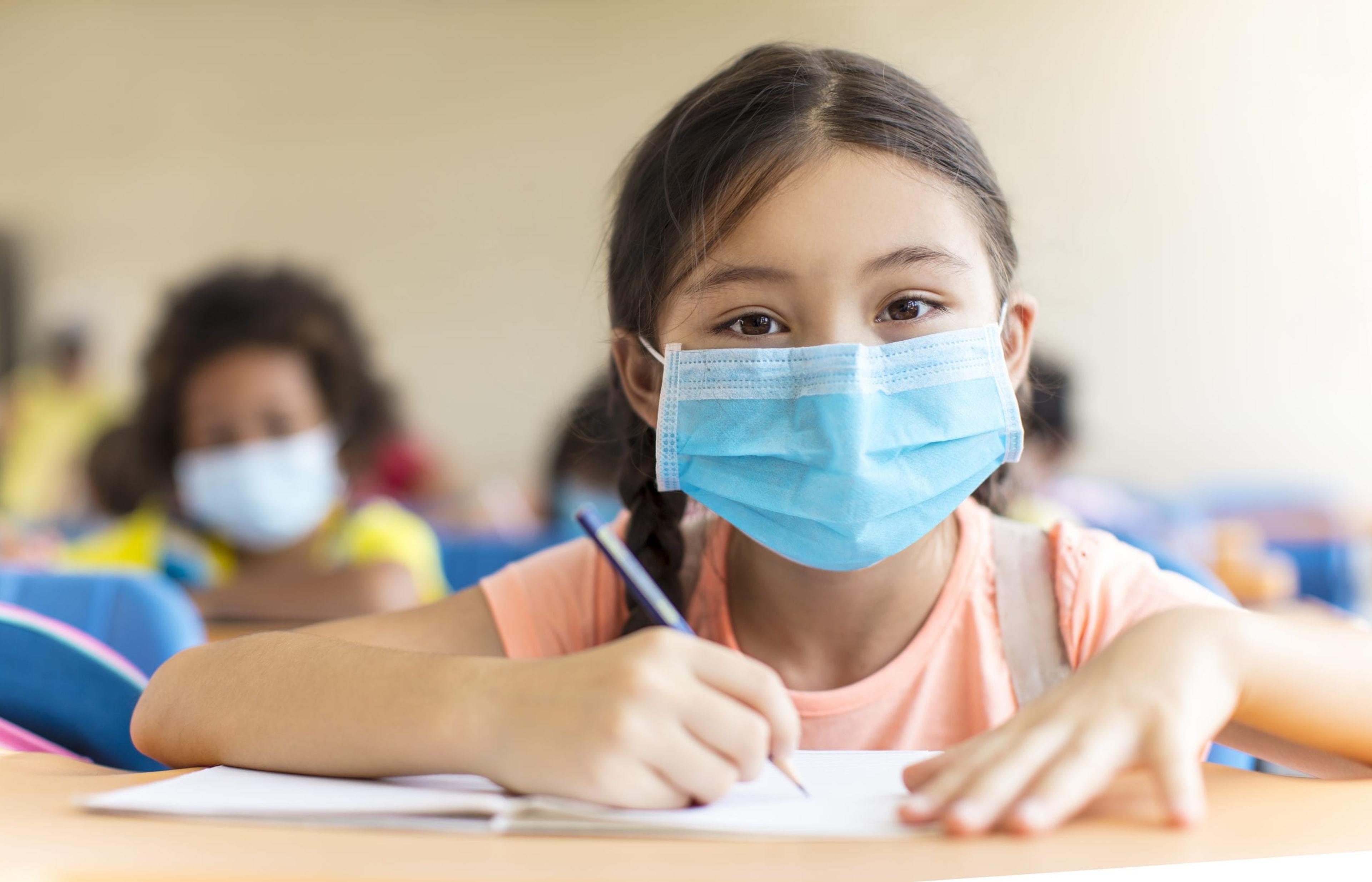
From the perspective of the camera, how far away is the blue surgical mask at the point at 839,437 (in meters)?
0.93

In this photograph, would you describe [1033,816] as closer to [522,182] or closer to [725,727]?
[725,727]

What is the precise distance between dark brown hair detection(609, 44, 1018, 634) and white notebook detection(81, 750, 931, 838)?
0.46m

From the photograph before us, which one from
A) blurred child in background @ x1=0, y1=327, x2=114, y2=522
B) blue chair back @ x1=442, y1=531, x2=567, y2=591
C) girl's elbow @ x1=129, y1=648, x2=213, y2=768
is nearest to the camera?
girl's elbow @ x1=129, y1=648, x2=213, y2=768

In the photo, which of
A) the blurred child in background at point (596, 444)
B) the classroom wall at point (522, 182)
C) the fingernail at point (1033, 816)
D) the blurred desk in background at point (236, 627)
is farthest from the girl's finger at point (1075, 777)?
the blurred desk in background at point (236, 627)

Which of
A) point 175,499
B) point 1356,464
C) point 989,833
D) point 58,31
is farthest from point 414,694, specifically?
point 58,31

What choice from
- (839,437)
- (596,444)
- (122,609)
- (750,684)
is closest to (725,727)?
(750,684)

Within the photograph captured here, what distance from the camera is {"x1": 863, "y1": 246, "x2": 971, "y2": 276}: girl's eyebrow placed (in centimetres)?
93

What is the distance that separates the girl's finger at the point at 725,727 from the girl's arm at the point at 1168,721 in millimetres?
86

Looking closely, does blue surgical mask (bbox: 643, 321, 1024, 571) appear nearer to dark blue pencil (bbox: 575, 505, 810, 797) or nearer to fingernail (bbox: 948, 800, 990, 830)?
dark blue pencil (bbox: 575, 505, 810, 797)

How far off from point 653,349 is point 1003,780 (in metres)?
0.61

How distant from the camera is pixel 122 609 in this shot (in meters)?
1.44

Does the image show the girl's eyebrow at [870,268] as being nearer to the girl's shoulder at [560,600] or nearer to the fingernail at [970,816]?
the girl's shoulder at [560,600]

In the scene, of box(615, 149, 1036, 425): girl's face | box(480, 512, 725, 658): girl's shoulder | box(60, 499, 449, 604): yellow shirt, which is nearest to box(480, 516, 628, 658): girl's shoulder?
box(480, 512, 725, 658): girl's shoulder

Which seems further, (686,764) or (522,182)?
(522,182)
